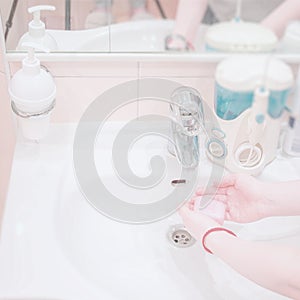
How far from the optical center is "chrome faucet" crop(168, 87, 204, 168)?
85 cm

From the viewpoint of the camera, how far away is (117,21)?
878 mm

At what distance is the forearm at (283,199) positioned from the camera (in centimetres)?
84

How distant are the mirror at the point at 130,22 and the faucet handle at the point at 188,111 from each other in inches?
2.7

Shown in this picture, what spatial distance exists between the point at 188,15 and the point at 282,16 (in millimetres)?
143

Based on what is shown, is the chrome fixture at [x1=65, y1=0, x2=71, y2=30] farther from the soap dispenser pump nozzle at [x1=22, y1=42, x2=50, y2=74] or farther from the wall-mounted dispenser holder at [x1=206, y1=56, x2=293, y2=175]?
the wall-mounted dispenser holder at [x1=206, y1=56, x2=293, y2=175]

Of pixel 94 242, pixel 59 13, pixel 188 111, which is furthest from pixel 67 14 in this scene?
pixel 94 242

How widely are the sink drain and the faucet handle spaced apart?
0.57 ft

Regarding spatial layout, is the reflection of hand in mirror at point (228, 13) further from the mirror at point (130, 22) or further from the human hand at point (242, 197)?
the human hand at point (242, 197)

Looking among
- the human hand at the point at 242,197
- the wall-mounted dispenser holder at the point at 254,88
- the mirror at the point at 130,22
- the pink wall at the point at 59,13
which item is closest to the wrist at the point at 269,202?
the human hand at the point at 242,197

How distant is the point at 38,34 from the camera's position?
0.88 m

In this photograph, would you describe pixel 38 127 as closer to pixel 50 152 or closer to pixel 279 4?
pixel 50 152

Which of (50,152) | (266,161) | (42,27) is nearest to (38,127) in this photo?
(50,152)

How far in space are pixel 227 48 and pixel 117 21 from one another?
32cm

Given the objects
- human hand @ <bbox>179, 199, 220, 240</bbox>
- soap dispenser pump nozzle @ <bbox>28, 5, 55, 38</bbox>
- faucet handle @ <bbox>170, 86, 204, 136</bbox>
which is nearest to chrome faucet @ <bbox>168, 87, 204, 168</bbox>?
faucet handle @ <bbox>170, 86, 204, 136</bbox>
